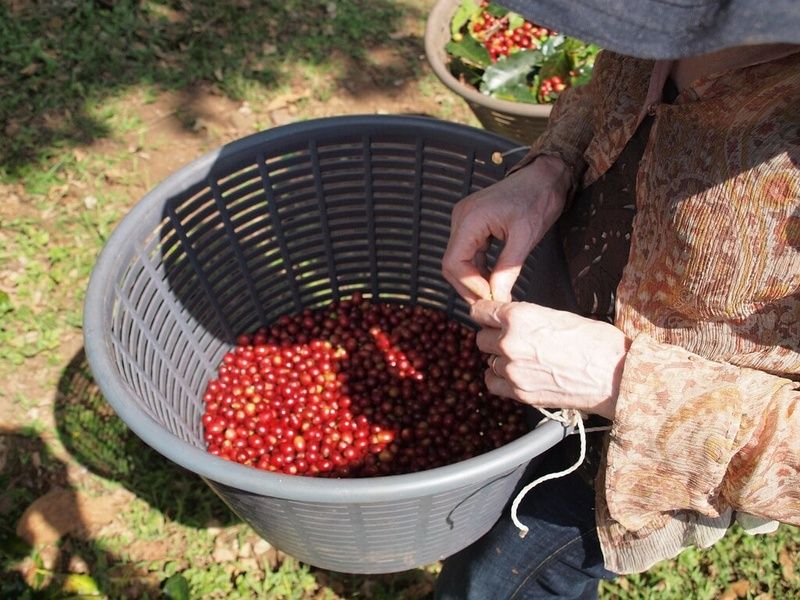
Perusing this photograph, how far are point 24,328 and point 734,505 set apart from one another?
113 inches

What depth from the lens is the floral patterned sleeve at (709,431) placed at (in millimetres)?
1316

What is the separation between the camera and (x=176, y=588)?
253 centimetres

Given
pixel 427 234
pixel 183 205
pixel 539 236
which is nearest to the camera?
pixel 539 236

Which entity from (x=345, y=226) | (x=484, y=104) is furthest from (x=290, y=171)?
(x=484, y=104)

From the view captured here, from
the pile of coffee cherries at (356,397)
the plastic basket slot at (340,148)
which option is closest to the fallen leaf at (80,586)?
the pile of coffee cherries at (356,397)

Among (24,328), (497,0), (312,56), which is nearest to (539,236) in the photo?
(497,0)

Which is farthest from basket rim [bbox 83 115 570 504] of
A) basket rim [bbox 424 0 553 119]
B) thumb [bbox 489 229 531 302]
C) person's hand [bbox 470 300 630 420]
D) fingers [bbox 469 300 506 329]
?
basket rim [bbox 424 0 553 119]

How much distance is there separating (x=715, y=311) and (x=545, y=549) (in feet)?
3.04

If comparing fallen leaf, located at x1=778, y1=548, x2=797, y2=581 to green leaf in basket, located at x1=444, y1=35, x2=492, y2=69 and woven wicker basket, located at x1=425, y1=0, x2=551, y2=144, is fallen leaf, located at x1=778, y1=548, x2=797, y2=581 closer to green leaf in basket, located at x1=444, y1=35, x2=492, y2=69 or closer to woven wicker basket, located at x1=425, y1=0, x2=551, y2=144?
woven wicker basket, located at x1=425, y1=0, x2=551, y2=144

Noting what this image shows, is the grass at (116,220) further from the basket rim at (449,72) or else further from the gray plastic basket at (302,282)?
the basket rim at (449,72)

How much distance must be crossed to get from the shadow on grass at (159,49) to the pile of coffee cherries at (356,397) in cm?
199

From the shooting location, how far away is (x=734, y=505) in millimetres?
1418

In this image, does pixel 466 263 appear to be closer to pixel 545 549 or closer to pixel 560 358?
pixel 560 358

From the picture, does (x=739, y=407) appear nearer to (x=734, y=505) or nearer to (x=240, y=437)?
(x=734, y=505)
